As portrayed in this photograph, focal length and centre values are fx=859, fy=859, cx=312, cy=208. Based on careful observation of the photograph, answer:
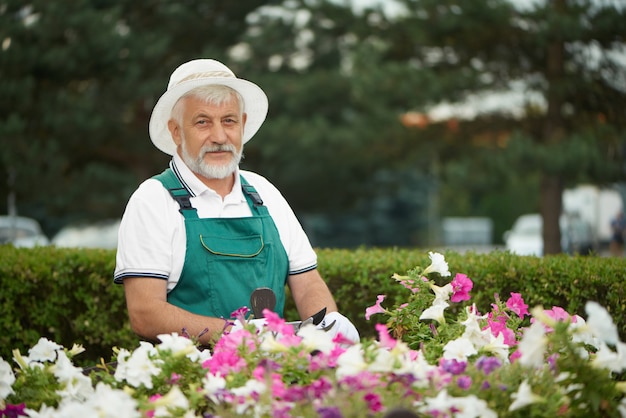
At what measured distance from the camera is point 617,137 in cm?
1444

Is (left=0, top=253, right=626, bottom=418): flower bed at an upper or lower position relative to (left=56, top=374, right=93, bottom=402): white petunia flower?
upper

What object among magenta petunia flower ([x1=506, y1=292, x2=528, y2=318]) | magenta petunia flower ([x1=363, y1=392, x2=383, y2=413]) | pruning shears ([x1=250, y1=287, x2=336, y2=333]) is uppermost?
magenta petunia flower ([x1=363, y1=392, x2=383, y2=413])

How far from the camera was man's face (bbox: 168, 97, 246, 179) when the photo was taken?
10.8ft

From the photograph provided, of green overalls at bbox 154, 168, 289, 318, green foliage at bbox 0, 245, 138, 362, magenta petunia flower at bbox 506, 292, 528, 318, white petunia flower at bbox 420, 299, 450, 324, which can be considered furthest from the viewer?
green foliage at bbox 0, 245, 138, 362

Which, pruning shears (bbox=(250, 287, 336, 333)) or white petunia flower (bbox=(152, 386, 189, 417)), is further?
pruning shears (bbox=(250, 287, 336, 333))

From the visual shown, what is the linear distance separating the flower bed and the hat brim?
4.26ft

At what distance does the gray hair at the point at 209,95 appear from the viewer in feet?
10.9

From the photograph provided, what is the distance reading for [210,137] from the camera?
3.30 meters

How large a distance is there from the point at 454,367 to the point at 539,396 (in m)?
0.20

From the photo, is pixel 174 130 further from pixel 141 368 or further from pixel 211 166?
pixel 141 368

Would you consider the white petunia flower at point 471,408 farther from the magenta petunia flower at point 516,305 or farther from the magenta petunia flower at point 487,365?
the magenta petunia flower at point 516,305

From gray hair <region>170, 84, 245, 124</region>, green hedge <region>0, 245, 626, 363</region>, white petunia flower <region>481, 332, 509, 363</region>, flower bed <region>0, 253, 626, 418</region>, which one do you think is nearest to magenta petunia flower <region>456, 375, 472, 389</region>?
flower bed <region>0, 253, 626, 418</region>

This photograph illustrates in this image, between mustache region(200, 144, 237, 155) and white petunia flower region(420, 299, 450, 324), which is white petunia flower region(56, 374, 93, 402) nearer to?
white petunia flower region(420, 299, 450, 324)

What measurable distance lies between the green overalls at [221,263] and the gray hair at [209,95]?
31 cm
